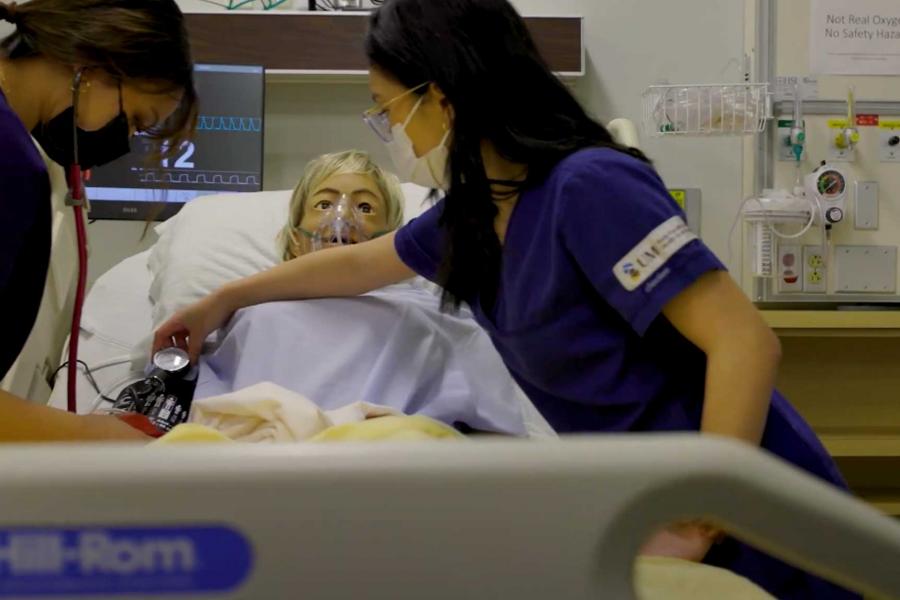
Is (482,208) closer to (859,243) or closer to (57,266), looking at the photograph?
(57,266)

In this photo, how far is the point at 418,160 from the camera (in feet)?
4.72

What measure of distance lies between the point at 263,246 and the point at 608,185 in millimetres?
1507

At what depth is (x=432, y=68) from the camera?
1.26m

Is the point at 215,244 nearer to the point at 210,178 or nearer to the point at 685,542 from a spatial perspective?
the point at 210,178

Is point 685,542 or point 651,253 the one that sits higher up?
point 651,253

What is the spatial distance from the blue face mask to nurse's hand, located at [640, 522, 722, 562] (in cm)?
105

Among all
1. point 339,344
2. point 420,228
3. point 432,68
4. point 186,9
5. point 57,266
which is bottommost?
point 339,344

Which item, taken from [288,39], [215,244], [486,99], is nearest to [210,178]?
[288,39]

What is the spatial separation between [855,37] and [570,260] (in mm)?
2483

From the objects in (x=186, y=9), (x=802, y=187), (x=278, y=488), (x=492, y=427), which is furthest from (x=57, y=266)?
(x=802, y=187)

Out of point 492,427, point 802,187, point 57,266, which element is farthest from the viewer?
point 802,187

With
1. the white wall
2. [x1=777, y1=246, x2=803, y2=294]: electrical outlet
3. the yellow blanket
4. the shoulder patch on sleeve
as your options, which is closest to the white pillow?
the yellow blanket

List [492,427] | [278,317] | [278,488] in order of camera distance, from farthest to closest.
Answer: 1. [278,317]
2. [492,427]
3. [278,488]

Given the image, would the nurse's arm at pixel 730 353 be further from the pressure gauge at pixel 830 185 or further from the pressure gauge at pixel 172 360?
the pressure gauge at pixel 830 185
